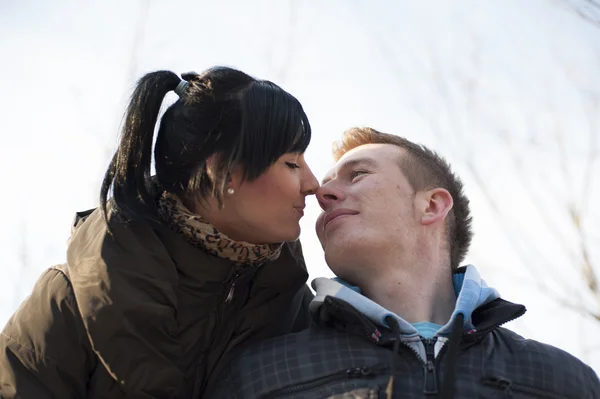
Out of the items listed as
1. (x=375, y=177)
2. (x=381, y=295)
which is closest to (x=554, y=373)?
(x=381, y=295)

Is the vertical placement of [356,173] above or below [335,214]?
above

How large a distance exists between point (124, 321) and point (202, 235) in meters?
0.36

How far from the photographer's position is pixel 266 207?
2566 mm

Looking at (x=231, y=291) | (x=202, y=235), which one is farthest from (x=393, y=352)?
(x=202, y=235)

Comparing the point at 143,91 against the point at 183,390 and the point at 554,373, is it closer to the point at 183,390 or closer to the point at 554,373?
the point at 183,390

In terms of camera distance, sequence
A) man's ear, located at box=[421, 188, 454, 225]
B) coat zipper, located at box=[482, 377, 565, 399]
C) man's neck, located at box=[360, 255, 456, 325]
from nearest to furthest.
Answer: coat zipper, located at box=[482, 377, 565, 399] < man's neck, located at box=[360, 255, 456, 325] < man's ear, located at box=[421, 188, 454, 225]

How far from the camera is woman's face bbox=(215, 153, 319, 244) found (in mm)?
2555

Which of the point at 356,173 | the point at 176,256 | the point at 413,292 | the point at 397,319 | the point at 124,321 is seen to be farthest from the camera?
the point at 356,173

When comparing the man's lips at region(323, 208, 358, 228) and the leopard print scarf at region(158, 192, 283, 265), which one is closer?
the leopard print scarf at region(158, 192, 283, 265)

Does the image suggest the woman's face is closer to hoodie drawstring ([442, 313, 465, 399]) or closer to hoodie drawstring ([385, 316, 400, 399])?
hoodie drawstring ([385, 316, 400, 399])

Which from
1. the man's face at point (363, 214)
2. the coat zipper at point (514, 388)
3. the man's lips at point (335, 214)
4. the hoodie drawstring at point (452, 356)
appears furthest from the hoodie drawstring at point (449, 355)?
the man's lips at point (335, 214)

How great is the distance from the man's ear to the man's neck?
0.16 meters

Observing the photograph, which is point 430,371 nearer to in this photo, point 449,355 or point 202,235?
point 449,355

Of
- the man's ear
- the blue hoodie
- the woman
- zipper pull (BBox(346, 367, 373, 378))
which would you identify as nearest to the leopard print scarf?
the woman
